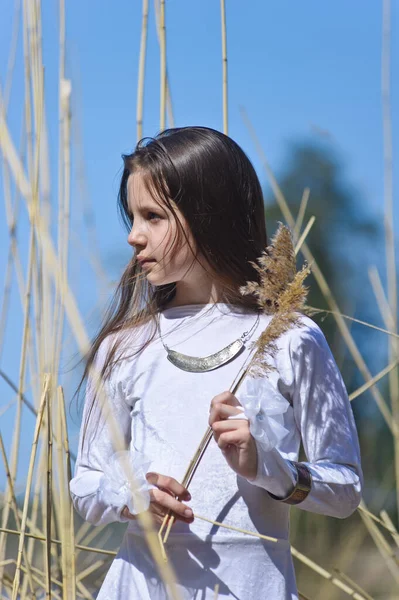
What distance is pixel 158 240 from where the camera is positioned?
2.81ft

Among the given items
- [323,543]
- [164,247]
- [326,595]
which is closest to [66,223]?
[164,247]

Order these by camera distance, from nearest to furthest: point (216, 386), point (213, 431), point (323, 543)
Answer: point (213, 431)
point (216, 386)
point (323, 543)

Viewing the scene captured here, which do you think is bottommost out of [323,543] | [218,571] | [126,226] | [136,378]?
[323,543]

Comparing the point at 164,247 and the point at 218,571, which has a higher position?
the point at 164,247

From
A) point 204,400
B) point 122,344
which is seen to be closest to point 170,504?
point 204,400

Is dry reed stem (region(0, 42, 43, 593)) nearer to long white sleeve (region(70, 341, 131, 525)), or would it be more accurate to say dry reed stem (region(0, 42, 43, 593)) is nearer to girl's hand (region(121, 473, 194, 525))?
long white sleeve (region(70, 341, 131, 525))

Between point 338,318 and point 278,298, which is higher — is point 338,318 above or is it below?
below

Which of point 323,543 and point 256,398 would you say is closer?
point 256,398

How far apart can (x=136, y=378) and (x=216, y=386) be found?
92 millimetres

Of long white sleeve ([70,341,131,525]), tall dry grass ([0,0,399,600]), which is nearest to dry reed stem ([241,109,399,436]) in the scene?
tall dry grass ([0,0,399,600])

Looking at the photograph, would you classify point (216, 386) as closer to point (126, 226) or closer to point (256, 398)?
point (256, 398)

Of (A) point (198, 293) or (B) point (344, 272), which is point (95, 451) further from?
(B) point (344, 272)

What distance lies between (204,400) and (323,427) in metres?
0.11

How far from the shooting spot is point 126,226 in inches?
39.2
